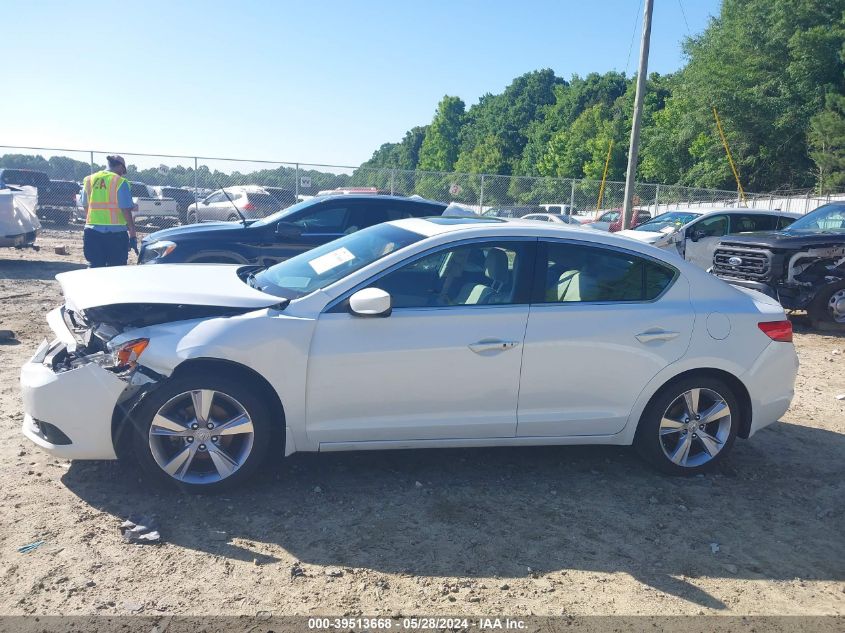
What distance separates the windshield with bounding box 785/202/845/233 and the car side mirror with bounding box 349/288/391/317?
8532 millimetres

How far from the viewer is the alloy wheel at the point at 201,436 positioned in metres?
3.96

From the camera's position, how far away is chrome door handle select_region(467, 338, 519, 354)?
4262 mm

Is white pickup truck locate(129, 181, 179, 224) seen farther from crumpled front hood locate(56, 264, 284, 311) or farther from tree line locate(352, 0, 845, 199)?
crumpled front hood locate(56, 264, 284, 311)

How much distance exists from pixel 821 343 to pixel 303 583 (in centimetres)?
840

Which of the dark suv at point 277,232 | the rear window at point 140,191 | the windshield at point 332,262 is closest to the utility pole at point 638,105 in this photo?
the dark suv at point 277,232

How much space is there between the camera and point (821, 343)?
31.0ft

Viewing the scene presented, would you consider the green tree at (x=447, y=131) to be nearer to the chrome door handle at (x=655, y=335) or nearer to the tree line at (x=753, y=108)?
the tree line at (x=753, y=108)

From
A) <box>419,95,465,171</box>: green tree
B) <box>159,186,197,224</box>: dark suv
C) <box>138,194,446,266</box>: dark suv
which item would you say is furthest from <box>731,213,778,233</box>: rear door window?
<box>419,95,465,171</box>: green tree

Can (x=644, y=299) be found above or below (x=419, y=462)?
above

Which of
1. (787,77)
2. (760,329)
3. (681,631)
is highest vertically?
(787,77)

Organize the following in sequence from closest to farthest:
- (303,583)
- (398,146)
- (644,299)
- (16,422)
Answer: (303,583) < (644,299) < (16,422) < (398,146)

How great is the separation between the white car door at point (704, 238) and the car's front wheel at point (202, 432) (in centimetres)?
1095

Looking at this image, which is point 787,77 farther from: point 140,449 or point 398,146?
point 398,146

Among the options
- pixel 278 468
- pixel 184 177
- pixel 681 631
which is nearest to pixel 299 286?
pixel 278 468
